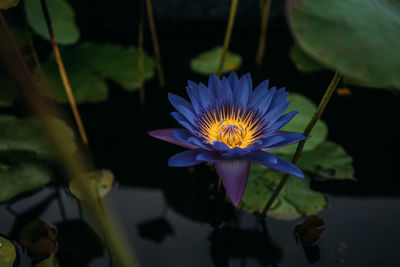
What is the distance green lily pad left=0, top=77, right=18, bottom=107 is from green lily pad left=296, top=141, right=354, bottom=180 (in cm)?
165

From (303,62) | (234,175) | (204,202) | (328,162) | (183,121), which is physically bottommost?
(204,202)

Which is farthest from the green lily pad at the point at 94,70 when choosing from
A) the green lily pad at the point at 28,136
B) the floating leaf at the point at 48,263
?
the floating leaf at the point at 48,263

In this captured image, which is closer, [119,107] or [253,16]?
[119,107]

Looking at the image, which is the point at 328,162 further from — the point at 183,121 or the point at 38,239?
the point at 38,239

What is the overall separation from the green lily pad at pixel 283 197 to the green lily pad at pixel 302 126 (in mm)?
141

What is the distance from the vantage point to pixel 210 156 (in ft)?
2.77

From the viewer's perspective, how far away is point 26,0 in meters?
1.54

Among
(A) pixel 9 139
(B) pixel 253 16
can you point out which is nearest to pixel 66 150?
(A) pixel 9 139

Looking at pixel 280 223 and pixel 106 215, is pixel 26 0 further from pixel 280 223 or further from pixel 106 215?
pixel 280 223

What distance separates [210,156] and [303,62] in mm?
1593

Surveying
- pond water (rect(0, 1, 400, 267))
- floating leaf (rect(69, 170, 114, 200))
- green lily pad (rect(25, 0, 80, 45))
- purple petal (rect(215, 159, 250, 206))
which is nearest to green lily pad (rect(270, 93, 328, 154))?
pond water (rect(0, 1, 400, 267))

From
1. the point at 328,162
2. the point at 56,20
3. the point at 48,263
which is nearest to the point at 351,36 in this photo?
the point at 328,162

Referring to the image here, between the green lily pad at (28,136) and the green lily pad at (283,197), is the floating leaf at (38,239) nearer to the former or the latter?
the green lily pad at (28,136)

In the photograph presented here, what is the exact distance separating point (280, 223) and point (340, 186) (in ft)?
1.28
